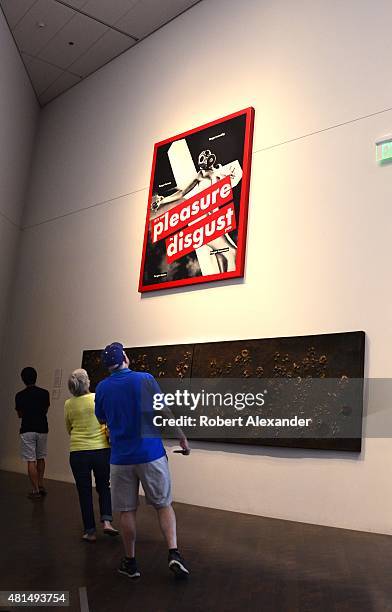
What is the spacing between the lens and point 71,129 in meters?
10.3

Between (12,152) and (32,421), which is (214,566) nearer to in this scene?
(32,421)

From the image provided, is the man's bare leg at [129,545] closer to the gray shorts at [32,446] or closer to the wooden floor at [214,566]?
the wooden floor at [214,566]

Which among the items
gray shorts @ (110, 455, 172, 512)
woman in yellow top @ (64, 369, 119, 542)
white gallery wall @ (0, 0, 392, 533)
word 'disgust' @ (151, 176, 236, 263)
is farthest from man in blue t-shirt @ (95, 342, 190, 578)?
word 'disgust' @ (151, 176, 236, 263)

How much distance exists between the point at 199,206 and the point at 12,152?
4.52 meters

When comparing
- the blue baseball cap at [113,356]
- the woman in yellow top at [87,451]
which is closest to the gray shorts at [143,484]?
the blue baseball cap at [113,356]

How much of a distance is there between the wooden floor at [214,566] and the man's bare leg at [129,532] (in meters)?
0.16

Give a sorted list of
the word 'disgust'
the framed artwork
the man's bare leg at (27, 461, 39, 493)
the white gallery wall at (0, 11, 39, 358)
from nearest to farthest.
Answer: the man's bare leg at (27, 461, 39, 493), the framed artwork, the word 'disgust', the white gallery wall at (0, 11, 39, 358)

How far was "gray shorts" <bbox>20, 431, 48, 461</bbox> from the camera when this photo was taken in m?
6.85

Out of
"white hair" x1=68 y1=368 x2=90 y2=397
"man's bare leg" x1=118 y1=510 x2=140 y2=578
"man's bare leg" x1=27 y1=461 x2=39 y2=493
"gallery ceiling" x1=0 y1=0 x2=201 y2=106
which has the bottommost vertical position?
"man's bare leg" x1=27 y1=461 x2=39 y2=493

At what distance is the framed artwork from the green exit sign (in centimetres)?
163

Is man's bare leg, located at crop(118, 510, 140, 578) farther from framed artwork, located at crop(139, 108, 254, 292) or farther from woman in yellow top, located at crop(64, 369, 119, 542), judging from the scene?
framed artwork, located at crop(139, 108, 254, 292)

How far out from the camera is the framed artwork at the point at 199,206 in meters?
7.07

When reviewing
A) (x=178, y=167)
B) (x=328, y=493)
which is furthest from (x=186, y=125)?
(x=328, y=493)

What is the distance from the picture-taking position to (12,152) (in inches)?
408
